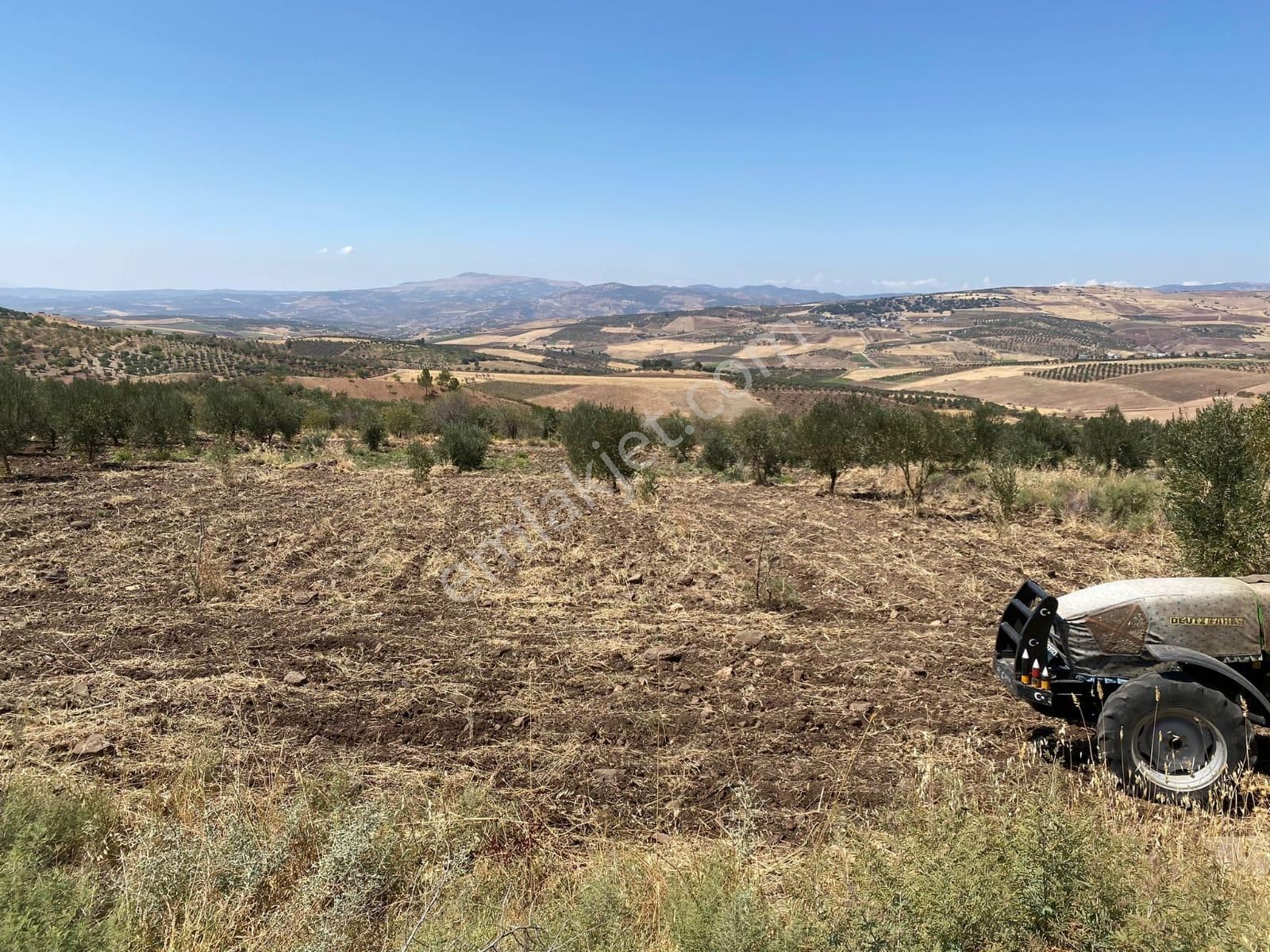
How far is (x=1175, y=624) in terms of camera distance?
4562mm

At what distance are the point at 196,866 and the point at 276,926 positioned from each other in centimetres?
61

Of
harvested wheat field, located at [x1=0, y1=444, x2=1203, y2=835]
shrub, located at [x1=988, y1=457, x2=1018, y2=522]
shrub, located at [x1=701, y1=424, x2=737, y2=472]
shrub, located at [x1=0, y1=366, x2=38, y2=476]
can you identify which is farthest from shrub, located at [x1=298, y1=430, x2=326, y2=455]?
shrub, located at [x1=988, y1=457, x2=1018, y2=522]

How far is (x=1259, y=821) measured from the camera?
3.94m

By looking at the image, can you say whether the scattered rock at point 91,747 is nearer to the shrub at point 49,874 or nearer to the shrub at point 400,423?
the shrub at point 49,874

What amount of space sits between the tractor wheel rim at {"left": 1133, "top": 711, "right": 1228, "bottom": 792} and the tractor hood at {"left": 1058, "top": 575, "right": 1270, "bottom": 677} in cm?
40

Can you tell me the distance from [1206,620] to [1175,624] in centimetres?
22

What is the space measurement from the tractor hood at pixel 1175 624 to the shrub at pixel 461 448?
19684mm

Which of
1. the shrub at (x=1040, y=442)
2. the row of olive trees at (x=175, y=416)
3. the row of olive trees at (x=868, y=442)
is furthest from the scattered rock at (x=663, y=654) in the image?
the shrub at (x=1040, y=442)

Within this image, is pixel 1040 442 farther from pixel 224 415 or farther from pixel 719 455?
pixel 224 415

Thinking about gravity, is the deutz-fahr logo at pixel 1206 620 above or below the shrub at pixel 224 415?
below

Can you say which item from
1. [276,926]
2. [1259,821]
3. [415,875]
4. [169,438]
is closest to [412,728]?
[415,875]

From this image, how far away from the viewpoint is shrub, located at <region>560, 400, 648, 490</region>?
57.9 ft

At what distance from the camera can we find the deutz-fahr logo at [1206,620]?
4551mm

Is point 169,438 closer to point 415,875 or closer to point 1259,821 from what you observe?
point 415,875
